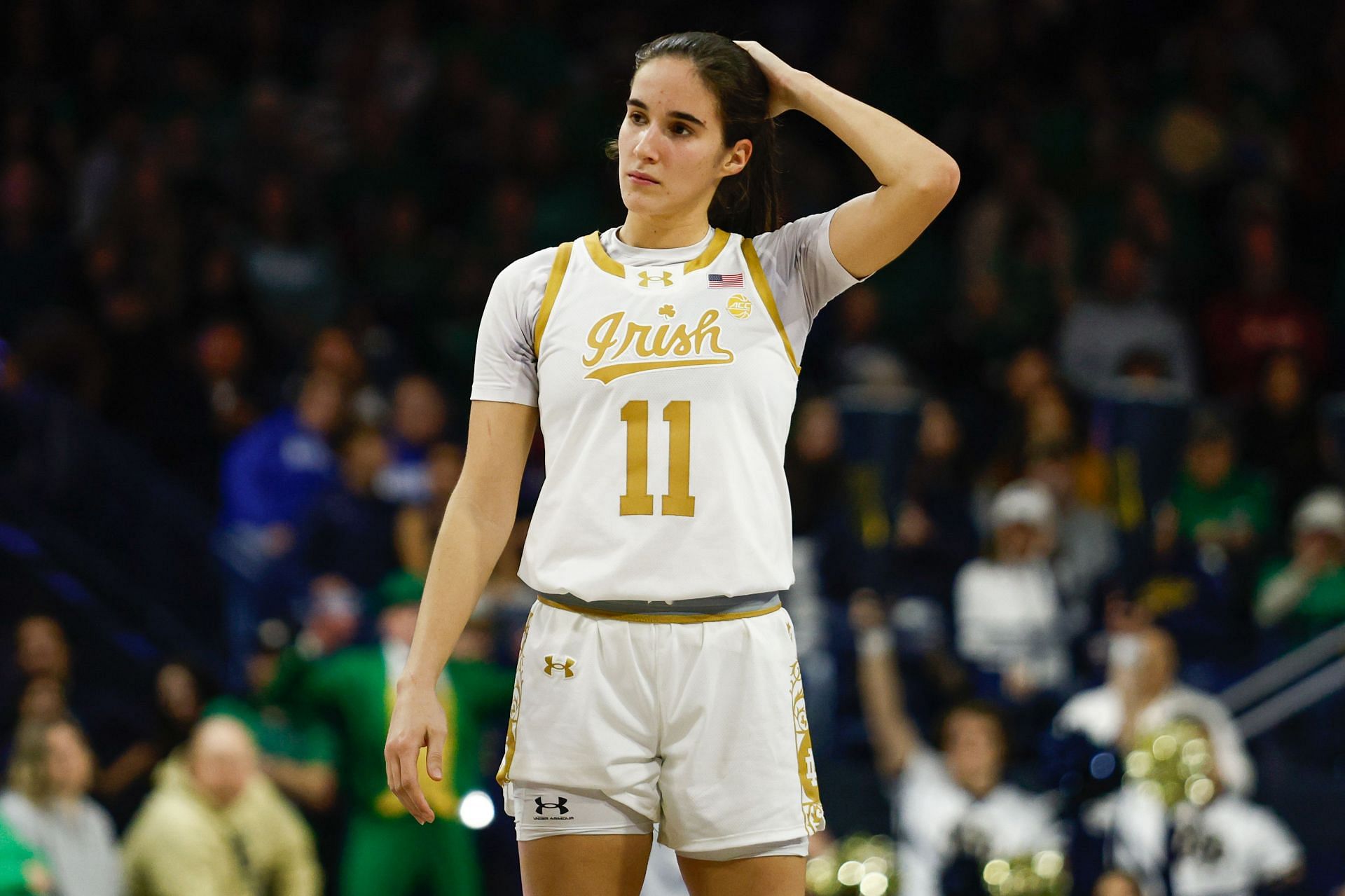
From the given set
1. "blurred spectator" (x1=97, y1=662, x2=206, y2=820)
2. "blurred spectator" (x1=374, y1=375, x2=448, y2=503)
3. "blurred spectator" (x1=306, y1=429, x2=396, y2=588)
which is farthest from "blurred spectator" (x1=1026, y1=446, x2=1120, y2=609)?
"blurred spectator" (x1=97, y1=662, x2=206, y2=820)

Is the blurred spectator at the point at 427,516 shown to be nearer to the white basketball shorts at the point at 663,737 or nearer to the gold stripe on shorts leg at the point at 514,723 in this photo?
the gold stripe on shorts leg at the point at 514,723

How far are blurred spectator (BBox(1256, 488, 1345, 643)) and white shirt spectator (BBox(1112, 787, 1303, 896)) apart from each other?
127 cm

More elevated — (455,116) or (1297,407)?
(455,116)

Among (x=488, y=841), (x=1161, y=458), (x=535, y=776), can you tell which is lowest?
(x=488, y=841)

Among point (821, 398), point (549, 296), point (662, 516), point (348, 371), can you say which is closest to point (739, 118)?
point (549, 296)

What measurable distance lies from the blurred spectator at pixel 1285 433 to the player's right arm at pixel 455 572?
6.47 metres

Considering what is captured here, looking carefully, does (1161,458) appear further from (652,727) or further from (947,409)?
(652,727)

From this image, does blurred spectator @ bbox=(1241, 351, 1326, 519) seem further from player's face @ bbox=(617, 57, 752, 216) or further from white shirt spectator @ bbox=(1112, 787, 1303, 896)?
player's face @ bbox=(617, 57, 752, 216)

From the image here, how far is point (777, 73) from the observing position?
2.87 meters

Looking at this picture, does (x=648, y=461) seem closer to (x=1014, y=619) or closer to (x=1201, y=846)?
(x=1201, y=846)

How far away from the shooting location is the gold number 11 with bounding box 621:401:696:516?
2.70 meters

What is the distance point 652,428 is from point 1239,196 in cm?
805

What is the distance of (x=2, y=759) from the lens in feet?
22.5

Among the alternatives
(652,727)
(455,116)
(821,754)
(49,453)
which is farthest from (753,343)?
(455,116)
